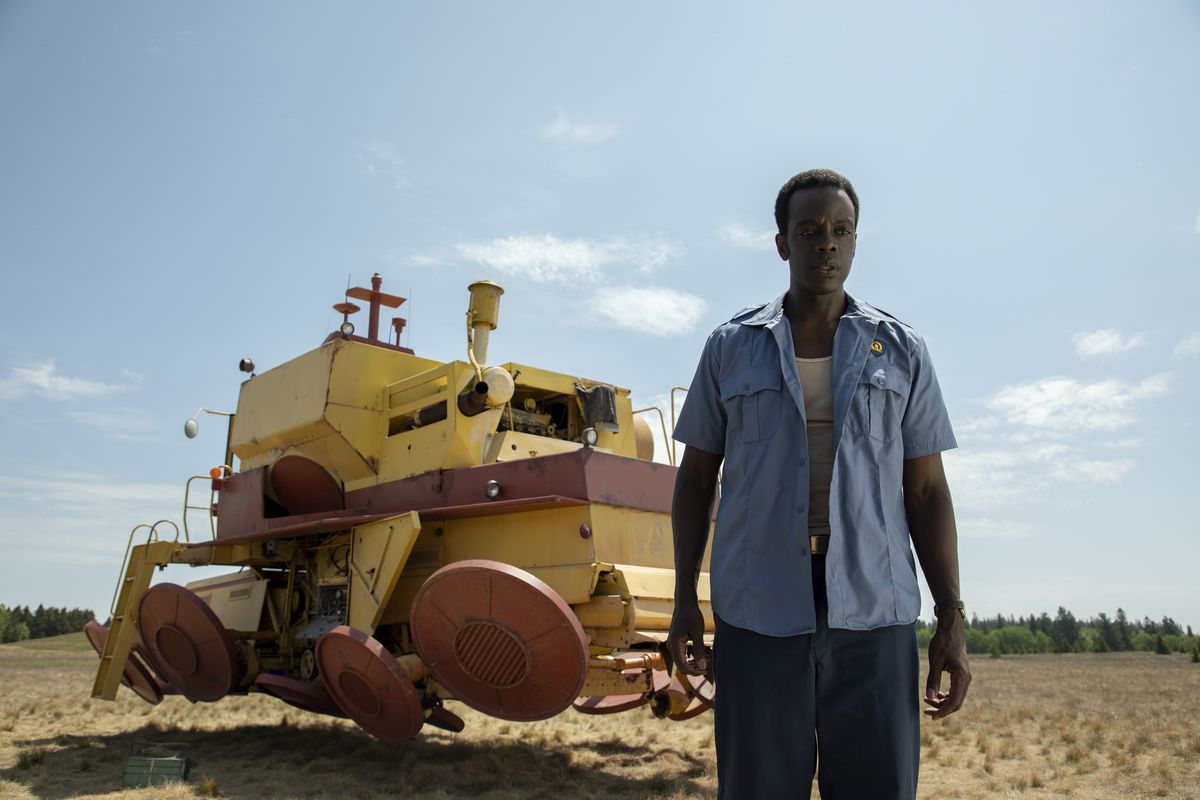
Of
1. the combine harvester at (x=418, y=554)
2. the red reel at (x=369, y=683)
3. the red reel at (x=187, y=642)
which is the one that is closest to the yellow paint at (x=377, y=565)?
the combine harvester at (x=418, y=554)

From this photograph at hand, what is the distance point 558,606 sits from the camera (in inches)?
245

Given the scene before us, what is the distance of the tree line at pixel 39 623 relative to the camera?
62562 mm

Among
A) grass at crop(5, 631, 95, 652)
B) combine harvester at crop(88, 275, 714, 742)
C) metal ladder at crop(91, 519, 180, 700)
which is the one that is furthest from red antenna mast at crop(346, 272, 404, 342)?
grass at crop(5, 631, 95, 652)

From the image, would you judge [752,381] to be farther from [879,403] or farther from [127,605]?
[127,605]

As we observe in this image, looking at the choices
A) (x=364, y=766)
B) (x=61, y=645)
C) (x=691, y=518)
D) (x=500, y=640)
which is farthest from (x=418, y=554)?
(x=61, y=645)

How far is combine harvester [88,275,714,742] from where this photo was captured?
6.68 metres

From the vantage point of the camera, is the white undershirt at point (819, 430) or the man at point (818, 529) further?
the white undershirt at point (819, 430)

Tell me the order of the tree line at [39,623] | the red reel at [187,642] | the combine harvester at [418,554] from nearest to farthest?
the combine harvester at [418,554]
the red reel at [187,642]
the tree line at [39,623]

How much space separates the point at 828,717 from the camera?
2471mm

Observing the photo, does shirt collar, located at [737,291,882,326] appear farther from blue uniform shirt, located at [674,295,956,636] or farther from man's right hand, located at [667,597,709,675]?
man's right hand, located at [667,597,709,675]

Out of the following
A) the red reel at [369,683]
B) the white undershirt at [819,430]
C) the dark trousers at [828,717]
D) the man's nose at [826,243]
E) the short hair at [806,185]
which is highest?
the short hair at [806,185]

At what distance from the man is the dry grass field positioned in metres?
5.43

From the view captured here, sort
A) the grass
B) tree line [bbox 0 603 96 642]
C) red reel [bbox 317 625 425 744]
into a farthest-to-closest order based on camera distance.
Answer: tree line [bbox 0 603 96 642] < the grass < red reel [bbox 317 625 425 744]

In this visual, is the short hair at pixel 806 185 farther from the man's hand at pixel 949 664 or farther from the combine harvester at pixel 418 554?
the combine harvester at pixel 418 554
